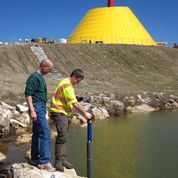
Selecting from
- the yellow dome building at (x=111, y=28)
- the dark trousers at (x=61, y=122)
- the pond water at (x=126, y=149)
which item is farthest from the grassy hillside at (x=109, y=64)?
the dark trousers at (x=61, y=122)

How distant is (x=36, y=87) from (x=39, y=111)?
1.86ft

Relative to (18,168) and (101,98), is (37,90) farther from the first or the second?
(101,98)

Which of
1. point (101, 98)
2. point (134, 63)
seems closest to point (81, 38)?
point (134, 63)

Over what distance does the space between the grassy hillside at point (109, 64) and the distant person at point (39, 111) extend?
24219 millimetres

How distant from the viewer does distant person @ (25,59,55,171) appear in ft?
26.6

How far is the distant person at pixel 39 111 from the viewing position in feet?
26.6

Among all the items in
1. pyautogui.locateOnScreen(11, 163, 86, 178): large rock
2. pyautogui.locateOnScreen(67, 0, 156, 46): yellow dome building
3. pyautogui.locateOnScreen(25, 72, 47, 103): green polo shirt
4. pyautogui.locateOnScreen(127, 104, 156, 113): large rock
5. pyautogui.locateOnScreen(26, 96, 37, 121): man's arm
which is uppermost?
pyautogui.locateOnScreen(67, 0, 156, 46): yellow dome building

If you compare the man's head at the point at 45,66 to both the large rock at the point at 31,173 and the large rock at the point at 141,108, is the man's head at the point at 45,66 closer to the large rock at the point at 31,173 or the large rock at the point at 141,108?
the large rock at the point at 31,173

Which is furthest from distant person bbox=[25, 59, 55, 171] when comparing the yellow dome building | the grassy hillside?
the yellow dome building

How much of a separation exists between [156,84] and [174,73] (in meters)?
8.31

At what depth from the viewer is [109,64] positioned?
46438 mm

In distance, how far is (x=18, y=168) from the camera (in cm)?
841

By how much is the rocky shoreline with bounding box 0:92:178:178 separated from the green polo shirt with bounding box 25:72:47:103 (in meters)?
1.65

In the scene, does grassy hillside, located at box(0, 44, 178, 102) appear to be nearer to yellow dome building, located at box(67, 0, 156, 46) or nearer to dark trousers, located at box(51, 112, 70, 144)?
yellow dome building, located at box(67, 0, 156, 46)
